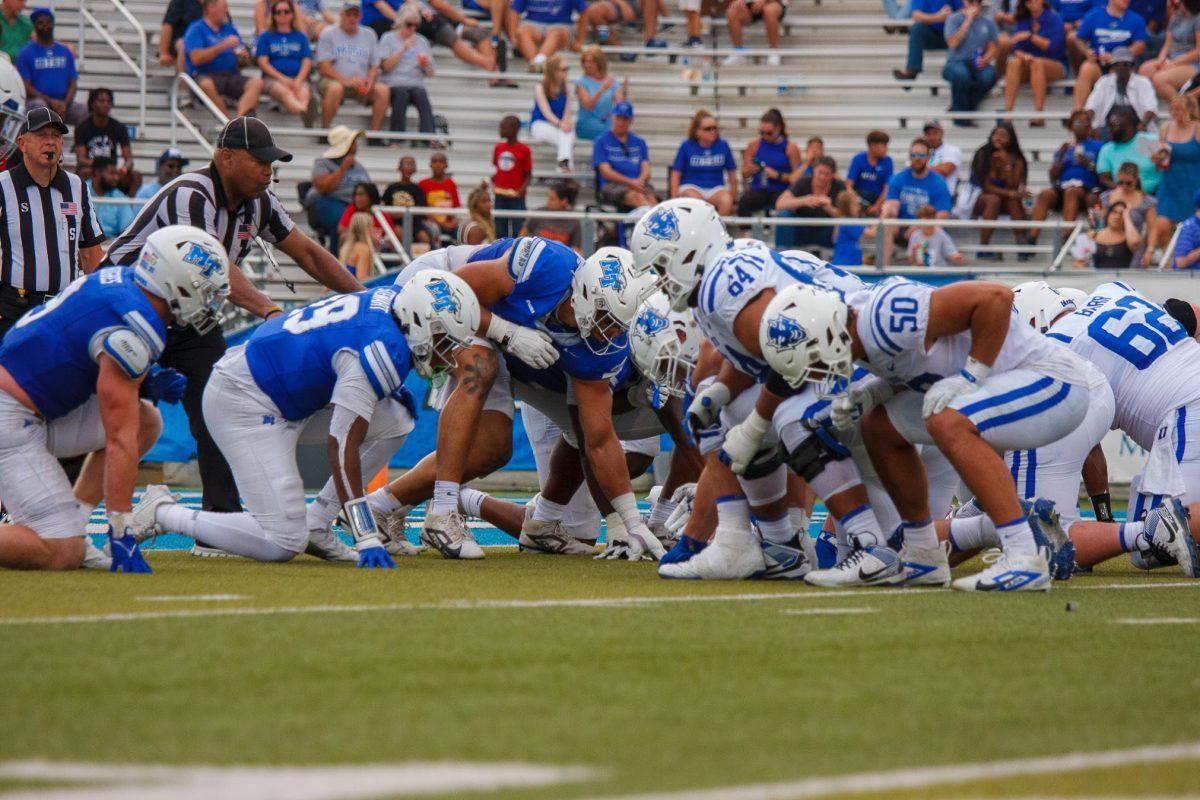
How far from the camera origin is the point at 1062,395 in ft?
19.1

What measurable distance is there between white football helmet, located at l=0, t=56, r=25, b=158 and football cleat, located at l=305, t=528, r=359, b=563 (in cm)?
239

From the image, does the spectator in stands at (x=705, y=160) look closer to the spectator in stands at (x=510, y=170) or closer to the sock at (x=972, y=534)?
the spectator in stands at (x=510, y=170)

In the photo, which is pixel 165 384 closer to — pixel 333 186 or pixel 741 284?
pixel 741 284

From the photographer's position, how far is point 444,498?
288 inches

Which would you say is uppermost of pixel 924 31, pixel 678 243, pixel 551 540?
pixel 924 31

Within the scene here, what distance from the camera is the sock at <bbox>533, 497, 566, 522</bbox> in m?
8.00

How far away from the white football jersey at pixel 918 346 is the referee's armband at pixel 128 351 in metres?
2.51

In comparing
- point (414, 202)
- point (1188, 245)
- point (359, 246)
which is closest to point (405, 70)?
point (414, 202)

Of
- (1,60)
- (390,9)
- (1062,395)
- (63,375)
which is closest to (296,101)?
(390,9)

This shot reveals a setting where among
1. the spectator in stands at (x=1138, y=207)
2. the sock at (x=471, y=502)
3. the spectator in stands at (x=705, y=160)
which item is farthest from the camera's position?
the spectator in stands at (x=705, y=160)

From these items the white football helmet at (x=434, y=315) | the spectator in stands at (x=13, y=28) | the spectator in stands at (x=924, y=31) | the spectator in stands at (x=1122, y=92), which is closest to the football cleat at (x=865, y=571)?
the white football helmet at (x=434, y=315)

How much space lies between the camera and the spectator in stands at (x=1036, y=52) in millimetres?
17156

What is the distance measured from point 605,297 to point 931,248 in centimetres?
769

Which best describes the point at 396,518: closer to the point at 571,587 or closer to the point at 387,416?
the point at 387,416
